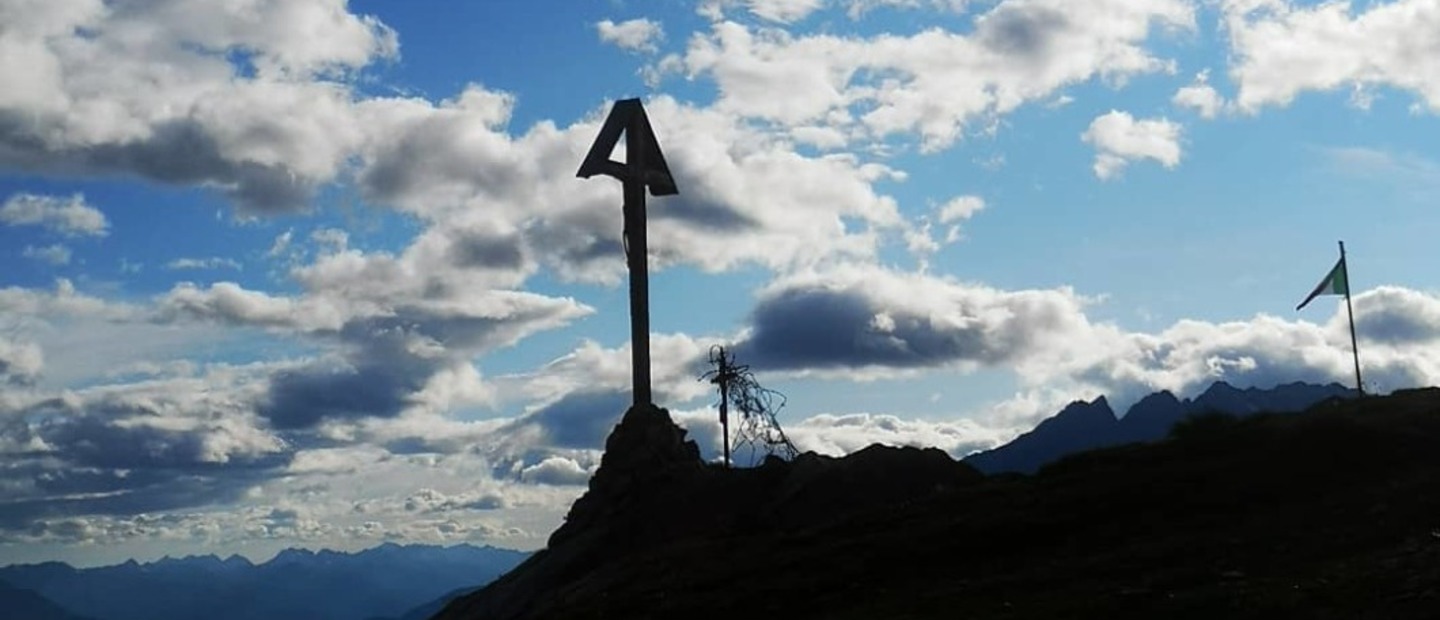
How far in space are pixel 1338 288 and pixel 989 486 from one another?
72.2 ft

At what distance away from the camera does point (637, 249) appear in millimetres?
81000

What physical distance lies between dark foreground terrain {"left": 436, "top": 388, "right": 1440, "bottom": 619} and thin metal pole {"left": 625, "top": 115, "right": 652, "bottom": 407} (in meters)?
2.25

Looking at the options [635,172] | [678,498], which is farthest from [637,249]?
[678,498]

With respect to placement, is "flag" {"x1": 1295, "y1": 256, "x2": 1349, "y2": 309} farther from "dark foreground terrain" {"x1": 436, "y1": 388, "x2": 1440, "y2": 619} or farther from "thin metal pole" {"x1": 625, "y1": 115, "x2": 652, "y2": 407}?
"thin metal pole" {"x1": 625, "y1": 115, "x2": 652, "y2": 407}

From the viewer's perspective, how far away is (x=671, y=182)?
271 feet

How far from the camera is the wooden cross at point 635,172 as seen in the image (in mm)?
79794

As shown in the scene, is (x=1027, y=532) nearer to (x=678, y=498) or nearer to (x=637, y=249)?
(x=678, y=498)

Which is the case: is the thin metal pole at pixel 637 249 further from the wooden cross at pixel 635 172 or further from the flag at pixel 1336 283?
the flag at pixel 1336 283

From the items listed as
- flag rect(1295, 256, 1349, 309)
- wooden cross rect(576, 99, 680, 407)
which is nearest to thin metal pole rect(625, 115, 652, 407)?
wooden cross rect(576, 99, 680, 407)

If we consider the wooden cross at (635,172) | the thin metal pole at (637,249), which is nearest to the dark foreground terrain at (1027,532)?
the thin metal pole at (637,249)

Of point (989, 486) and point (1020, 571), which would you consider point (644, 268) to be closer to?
point (989, 486)

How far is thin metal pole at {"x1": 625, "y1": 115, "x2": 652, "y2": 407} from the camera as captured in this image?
7925 cm

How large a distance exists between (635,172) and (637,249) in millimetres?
4141

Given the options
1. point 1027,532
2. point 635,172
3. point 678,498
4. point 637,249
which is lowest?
point 1027,532
